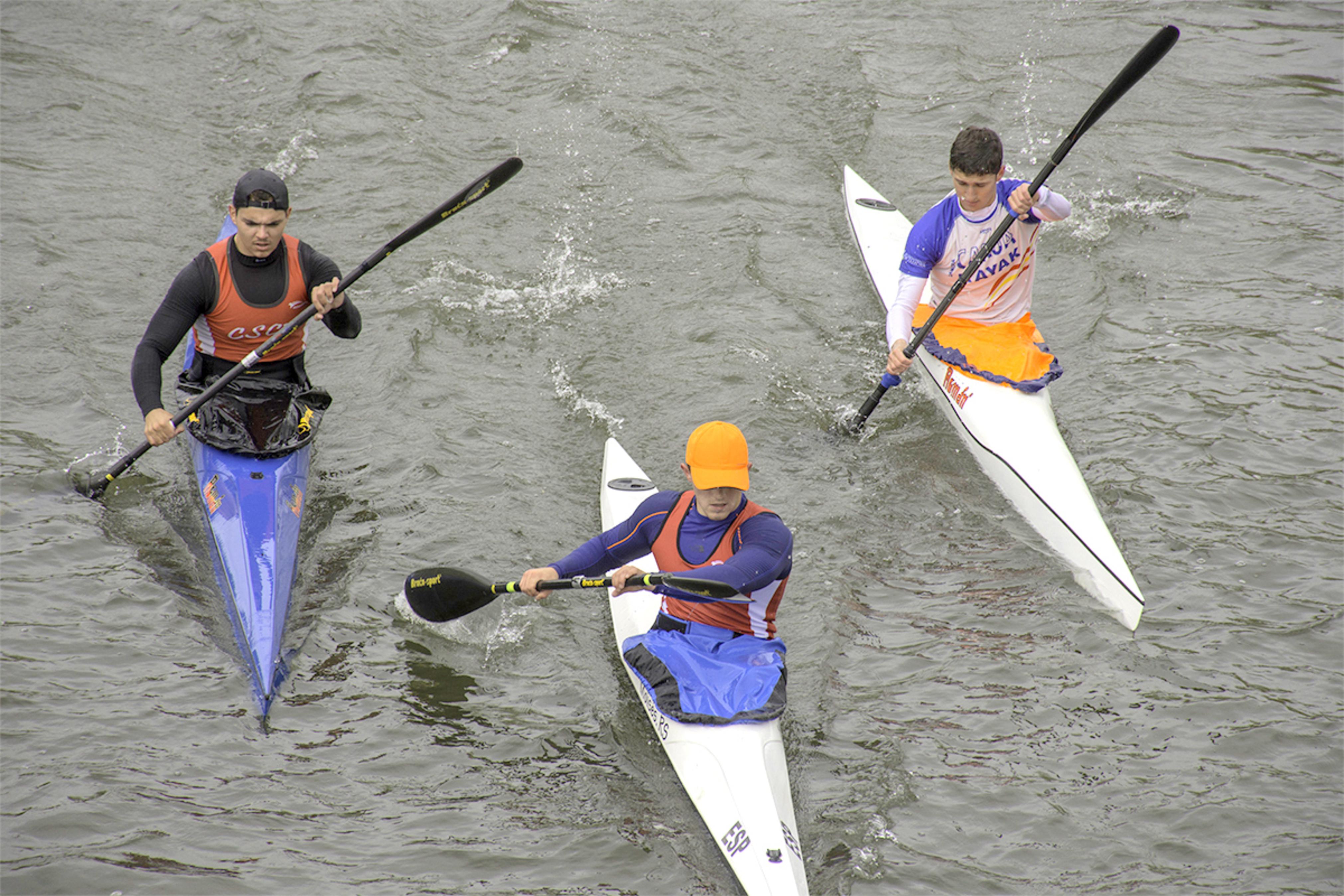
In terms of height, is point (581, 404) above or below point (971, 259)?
below

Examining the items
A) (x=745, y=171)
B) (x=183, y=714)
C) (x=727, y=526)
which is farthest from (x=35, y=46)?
(x=727, y=526)

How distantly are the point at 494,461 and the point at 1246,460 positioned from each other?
435 centimetres

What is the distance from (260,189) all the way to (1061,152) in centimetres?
417

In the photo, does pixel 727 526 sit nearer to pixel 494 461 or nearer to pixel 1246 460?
pixel 494 461

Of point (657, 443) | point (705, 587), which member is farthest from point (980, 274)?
point (705, 587)

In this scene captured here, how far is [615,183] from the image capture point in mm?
9562

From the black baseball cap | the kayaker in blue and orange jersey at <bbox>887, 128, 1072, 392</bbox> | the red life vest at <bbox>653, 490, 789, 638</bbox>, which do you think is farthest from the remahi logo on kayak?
the black baseball cap

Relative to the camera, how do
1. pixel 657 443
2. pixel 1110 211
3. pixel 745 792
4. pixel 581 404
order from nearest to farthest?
pixel 745 792, pixel 657 443, pixel 581 404, pixel 1110 211

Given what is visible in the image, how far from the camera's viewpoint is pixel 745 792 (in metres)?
4.10

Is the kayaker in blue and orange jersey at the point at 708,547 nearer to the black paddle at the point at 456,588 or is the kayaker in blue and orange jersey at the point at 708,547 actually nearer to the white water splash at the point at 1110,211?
the black paddle at the point at 456,588

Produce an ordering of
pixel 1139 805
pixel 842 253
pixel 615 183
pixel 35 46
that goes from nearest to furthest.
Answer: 1. pixel 1139 805
2. pixel 842 253
3. pixel 615 183
4. pixel 35 46

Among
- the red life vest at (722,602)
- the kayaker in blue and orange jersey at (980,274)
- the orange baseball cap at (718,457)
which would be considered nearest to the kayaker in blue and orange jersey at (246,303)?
the red life vest at (722,602)

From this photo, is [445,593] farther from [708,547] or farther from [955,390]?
[955,390]

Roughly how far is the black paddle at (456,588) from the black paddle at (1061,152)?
7.77ft
